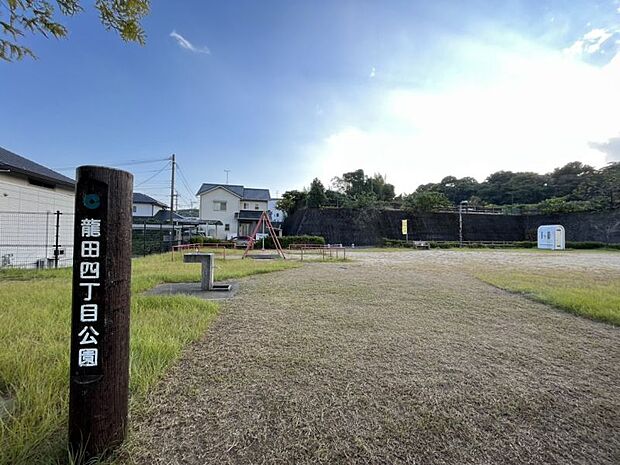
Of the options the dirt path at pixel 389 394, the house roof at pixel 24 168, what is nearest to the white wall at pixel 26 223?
the house roof at pixel 24 168

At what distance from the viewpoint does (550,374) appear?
2279 mm

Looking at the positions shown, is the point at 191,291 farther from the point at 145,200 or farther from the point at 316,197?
the point at 145,200

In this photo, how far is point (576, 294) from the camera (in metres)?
5.04

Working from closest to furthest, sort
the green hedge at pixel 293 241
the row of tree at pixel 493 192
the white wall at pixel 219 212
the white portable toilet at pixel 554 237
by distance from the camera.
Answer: the green hedge at pixel 293 241 < the white portable toilet at pixel 554 237 < the white wall at pixel 219 212 < the row of tree at pixel 493 192

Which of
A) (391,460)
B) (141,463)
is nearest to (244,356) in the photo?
(141,463)

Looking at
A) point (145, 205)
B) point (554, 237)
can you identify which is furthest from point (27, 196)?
point (554, 237)

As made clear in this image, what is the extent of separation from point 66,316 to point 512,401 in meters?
4.14

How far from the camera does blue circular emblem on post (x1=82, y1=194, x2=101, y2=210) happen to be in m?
1.31

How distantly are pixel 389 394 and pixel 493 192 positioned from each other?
52.0 m

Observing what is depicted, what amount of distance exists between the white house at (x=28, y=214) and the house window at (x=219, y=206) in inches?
679

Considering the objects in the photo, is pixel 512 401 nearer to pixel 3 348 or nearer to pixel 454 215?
pixel 3 348

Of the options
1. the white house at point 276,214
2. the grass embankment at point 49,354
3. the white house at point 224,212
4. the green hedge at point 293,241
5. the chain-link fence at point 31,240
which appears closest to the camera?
the grass embankment at point 49,354

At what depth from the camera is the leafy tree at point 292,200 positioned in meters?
32.2

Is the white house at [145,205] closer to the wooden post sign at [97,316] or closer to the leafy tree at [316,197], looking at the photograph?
the leafy tree at [316,197]
